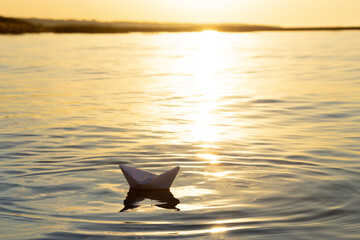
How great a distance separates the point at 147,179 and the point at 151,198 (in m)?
0.42

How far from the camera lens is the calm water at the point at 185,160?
11.2m

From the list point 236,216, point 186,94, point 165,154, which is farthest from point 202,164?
A: point 186,94

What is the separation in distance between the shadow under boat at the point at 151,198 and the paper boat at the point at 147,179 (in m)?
0.10

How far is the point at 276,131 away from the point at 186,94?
42.0 ft

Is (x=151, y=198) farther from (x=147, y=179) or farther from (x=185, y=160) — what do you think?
(x=185, y=160)

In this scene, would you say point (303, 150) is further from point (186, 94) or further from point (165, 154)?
point (186, 94)

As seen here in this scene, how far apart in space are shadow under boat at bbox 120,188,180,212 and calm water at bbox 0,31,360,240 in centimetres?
5

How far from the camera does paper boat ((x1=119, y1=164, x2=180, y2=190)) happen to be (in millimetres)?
12922

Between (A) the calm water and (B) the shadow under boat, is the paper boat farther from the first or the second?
(A) the calm water

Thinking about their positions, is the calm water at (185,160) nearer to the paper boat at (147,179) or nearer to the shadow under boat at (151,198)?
the shadow under boat at (151,198)

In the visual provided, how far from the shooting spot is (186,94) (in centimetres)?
3278

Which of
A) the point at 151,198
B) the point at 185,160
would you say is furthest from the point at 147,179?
the point at 185,160

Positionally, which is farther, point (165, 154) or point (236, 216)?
point (165, 154)

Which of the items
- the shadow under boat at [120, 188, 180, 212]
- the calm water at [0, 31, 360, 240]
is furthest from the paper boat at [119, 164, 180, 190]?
the calm water at [0, 31, 360, 240]
